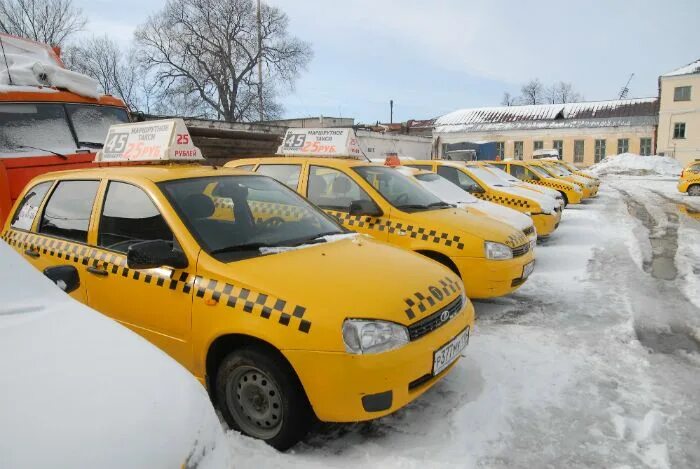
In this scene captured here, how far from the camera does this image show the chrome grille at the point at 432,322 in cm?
279

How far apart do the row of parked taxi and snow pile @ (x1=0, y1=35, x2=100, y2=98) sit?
349 cm

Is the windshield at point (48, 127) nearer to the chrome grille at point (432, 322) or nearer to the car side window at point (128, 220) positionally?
the car side window at point (128, 220)

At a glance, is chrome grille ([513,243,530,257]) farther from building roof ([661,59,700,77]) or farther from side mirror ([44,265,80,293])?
building roof ([661,59,700,77])

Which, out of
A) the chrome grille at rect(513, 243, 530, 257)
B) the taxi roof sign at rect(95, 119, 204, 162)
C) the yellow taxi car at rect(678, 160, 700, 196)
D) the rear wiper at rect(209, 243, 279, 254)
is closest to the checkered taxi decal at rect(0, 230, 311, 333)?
the rear wiper at rect(209, 243, 279, 254)

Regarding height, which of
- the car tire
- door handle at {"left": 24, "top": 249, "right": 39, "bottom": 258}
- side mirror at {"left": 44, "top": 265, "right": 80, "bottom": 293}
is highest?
side mirror at {"left": 44, "top": 265, "right": 80, "bottom": 293}

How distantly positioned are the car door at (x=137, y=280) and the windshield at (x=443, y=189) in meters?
4.77

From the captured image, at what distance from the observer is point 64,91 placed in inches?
285

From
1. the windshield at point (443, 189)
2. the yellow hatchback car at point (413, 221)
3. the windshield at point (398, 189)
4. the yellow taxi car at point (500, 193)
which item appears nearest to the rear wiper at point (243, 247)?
the yellow hatchback car at point (413, 221)

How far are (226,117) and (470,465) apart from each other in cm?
3947

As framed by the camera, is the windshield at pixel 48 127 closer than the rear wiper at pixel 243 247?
No

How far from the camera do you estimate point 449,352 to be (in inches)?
120

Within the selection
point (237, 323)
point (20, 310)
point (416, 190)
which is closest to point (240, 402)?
point (237, 323)

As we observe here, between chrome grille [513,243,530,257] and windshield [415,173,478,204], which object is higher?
windshield [415,173,478,204]

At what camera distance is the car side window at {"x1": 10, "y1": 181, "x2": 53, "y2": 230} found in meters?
4.23
